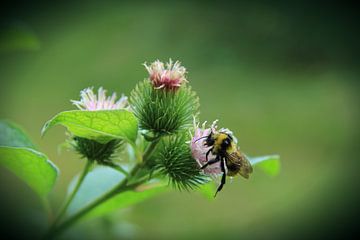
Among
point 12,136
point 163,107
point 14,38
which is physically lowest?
point 12,136

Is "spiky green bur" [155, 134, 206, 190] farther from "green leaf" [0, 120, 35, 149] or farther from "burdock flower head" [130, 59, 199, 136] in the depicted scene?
"green leaf" [0, 120, 35, 149]

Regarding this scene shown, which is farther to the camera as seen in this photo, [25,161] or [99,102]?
[99,102]

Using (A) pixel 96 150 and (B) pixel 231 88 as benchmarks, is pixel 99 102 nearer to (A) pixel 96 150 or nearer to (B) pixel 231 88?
(A) pixel 96 150

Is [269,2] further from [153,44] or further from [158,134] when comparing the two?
[158,134]

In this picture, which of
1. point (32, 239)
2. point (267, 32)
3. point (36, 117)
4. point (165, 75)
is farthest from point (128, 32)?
point (165, 75)

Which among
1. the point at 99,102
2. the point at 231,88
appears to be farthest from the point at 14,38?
the point at 231,88

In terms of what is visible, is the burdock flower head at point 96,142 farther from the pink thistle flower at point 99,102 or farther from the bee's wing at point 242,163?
the bee's wing at point 242,163
